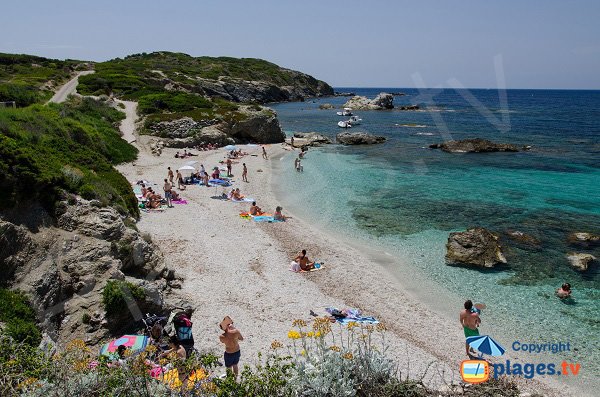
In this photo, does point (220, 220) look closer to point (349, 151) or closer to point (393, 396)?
point (393, 396)

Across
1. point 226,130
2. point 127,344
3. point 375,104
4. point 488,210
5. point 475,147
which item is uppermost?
point 375,104

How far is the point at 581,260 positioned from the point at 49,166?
21961mm

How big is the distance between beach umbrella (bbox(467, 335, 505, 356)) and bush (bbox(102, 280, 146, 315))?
908 cm

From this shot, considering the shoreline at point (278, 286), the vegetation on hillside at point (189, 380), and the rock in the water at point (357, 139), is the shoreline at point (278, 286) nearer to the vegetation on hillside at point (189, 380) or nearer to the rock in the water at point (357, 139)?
the vegetation on hillside at point (189, 380)

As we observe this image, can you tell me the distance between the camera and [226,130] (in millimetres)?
48625

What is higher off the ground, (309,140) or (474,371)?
(309,140)

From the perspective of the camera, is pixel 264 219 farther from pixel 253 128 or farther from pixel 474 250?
pixel 253 128

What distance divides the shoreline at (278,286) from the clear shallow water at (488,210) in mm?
2055

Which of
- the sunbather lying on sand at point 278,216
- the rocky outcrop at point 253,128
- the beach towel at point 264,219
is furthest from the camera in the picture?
the rocky outcrop at point 253,128

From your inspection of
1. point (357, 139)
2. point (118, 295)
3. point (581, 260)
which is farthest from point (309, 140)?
point (118, 295)

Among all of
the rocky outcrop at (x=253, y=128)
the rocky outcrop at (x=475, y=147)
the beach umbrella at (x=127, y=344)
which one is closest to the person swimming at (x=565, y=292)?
the beach umbrella at (x=127, y=344)

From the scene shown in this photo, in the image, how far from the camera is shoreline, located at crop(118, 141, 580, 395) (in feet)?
38.3

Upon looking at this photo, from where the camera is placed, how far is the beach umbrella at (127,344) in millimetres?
9008

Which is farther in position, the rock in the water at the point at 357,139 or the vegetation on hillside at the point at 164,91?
the rock in the water at the point at 357,139
